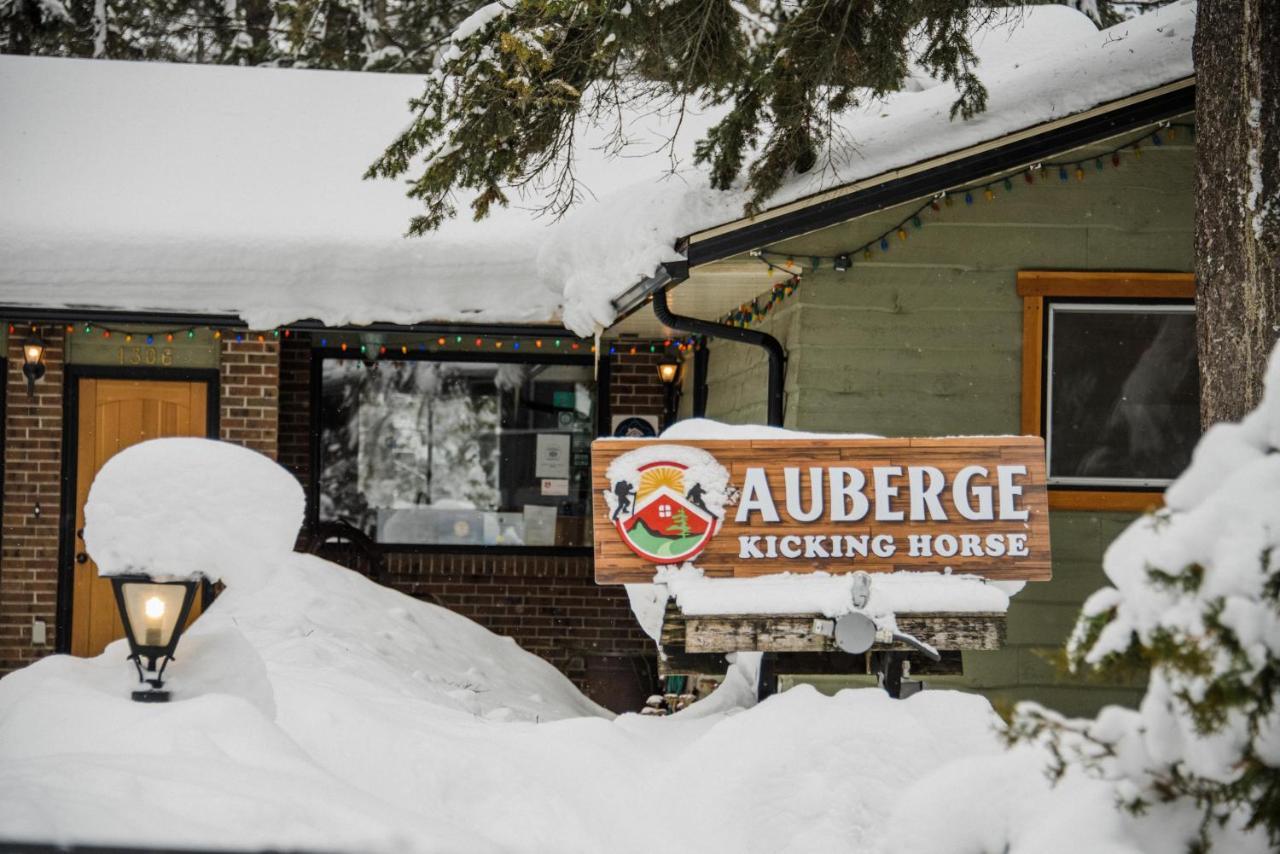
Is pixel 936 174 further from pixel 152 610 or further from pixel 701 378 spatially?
pixel 152 610

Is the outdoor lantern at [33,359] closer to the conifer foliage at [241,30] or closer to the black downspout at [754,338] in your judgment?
the black downspout at [754,338]

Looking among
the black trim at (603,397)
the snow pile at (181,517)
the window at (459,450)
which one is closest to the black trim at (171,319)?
the window at (459,450)

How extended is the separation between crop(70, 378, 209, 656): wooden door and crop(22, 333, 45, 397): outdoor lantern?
305 mm

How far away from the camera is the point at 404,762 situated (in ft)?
16.4

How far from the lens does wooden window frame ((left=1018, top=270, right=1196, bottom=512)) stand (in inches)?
264

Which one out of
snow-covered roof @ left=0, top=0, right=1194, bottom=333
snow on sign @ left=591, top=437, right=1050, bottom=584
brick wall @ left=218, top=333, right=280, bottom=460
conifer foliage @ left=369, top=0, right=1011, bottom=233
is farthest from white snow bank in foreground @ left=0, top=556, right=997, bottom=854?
brick wall @ left=218, top=333, right=280, bottom=460

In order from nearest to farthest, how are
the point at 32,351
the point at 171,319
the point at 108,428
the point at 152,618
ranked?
the point at 152,618, the point at 171,319, the point at 32,351, the point at 108,428

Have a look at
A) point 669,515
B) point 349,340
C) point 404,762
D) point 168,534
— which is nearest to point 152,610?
point 168,534

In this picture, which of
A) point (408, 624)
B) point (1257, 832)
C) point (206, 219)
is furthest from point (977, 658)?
point (206, 219)

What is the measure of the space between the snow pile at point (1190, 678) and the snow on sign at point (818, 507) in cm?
302

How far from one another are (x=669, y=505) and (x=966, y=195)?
2.69 metres

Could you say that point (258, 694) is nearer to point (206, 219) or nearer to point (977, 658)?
point (977, 658)

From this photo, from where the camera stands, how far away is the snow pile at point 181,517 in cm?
385

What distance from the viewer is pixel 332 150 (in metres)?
11.1
